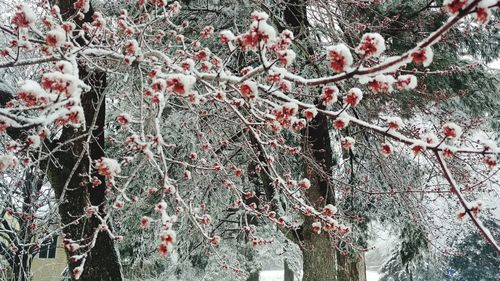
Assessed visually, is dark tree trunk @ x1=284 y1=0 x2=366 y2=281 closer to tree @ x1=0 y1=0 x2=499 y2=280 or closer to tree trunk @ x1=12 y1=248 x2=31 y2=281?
tree @ x1=0 y1=0 x2=499 y2=280

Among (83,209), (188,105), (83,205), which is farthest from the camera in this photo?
(83,205)

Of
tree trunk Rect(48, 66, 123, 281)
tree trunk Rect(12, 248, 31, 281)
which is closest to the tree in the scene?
tree trunk Rect(48, 66, 123, 281)

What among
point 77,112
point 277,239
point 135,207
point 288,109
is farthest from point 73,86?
point 277,239

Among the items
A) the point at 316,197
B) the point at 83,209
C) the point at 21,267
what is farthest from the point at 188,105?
the point at 21,267

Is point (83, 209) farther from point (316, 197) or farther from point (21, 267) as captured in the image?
point (21, 267)

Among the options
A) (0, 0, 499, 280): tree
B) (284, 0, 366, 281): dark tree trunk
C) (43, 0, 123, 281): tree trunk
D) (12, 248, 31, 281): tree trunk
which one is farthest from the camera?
(12, 248, 31, 281): tree trunk

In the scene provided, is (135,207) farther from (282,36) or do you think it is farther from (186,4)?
(282,36)

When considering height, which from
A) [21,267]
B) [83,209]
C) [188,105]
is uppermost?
[188,105]

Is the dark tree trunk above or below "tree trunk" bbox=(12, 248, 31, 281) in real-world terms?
above

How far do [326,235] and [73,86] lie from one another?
5002 millimetres

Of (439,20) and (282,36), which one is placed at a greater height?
(439,20)

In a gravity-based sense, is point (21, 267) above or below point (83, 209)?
below

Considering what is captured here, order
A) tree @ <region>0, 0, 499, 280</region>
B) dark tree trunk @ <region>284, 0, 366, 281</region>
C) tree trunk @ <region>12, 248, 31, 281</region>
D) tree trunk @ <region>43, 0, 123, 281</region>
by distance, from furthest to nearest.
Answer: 1. tree trunk @ <region>12, 248, 31, 281</region>
2. dark tree trunk @ <region>284, 0, 366, 281</region>
3. tree trunk @ <region>43, 0, 123, 281</region>
4. tree @ <region>0, 0, 499, 280</region>

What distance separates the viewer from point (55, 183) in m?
4.16
